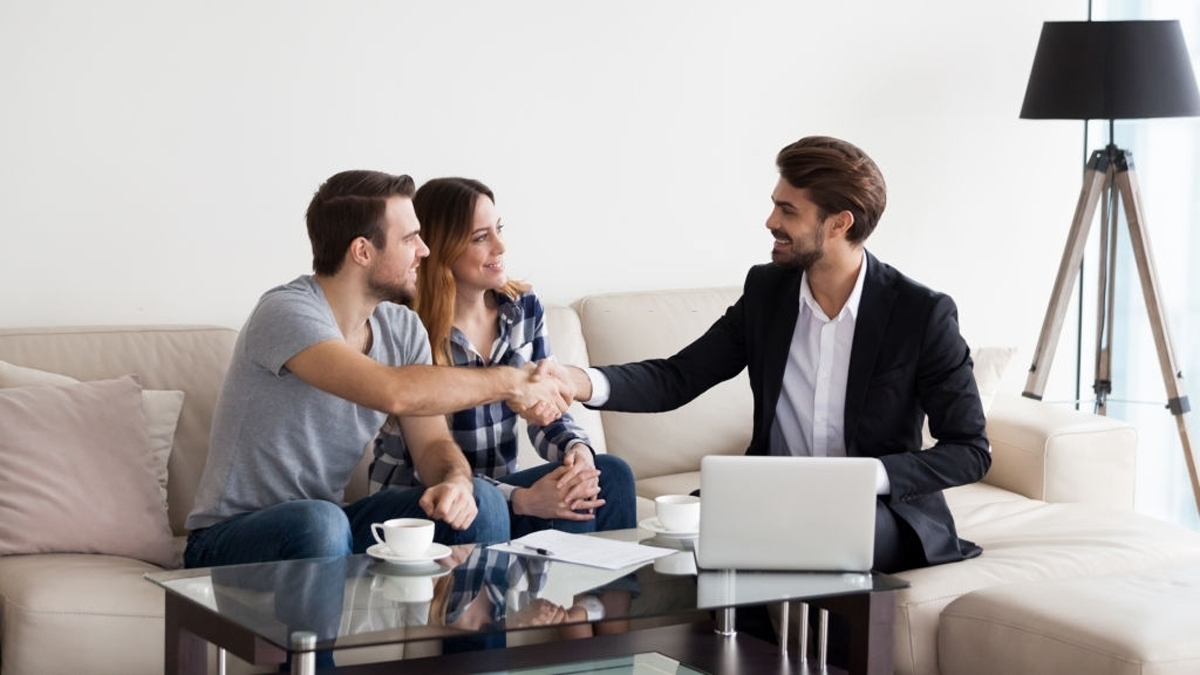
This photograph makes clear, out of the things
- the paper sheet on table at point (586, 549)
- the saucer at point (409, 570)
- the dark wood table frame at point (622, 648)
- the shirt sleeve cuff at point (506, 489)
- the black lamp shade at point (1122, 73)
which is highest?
the black lamp shade at point (1122, 73)

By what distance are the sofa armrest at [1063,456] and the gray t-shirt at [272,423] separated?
5.34 ft

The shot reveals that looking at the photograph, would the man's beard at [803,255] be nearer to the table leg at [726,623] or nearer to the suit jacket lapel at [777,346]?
the suit jacket lapel at [777,346]

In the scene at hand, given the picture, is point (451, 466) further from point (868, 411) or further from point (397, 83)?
point (397, 83)

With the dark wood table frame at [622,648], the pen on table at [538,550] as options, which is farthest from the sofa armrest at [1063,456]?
the pen on table at [538,550]

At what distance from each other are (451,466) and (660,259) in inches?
57.2

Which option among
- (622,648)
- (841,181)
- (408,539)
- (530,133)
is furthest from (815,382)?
(530,133)

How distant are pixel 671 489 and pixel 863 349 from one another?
71cm

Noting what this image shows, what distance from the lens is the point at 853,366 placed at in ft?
9.43

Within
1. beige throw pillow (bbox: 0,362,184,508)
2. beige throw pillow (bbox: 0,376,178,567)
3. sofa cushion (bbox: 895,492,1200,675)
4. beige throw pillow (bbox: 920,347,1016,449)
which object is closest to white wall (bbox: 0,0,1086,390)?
beige throw pillow (bbox: 0,362,184,508)

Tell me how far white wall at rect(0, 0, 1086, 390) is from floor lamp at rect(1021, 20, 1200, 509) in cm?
34

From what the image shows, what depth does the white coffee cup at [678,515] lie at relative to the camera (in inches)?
99.3

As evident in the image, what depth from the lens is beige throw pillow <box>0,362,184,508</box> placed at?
2.87m

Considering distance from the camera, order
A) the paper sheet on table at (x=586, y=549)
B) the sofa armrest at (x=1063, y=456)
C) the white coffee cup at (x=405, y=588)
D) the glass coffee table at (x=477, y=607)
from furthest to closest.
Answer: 1. the sofa armrest at (x=1063, y=456)
2. the paper sheet on table at (x=586, y=549)
3. the white coffee cup at (x=405, y=588)
4. the glass coffee table at (x=477, y=607)

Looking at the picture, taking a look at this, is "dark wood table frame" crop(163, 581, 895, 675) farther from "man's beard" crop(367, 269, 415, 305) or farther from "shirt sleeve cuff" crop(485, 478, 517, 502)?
"man's beard" crop(367, 269, 415, 305)
